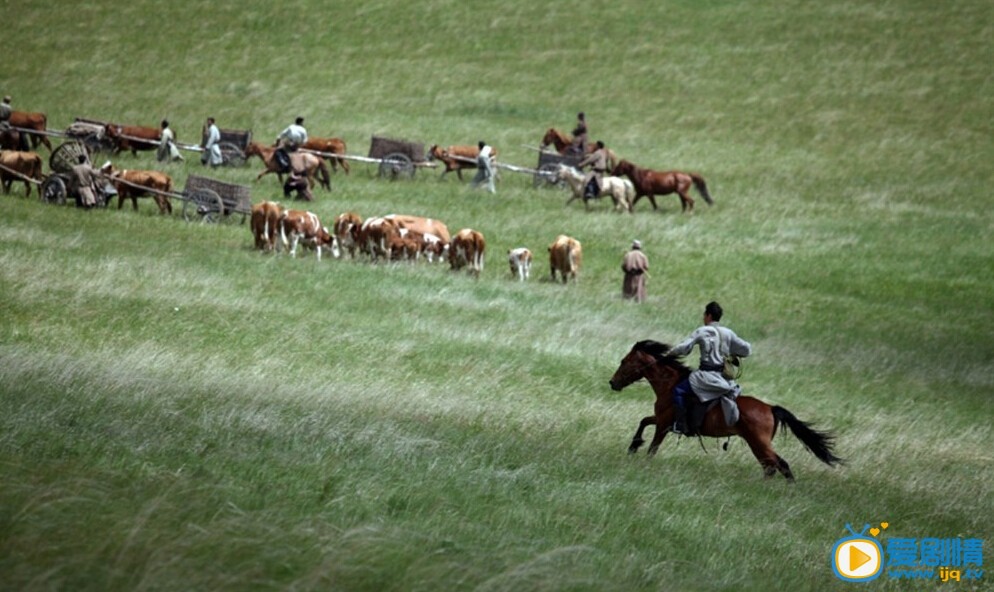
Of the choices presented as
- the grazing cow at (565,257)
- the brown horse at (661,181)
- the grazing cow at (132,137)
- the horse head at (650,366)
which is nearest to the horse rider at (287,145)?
the grazing cow at (132,137)

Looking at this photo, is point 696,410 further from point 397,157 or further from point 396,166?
point 397,157

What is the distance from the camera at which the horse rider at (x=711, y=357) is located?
15.2 meters

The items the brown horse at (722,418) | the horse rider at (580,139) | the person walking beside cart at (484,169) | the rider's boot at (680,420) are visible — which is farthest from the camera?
the horse rider at (580,139)

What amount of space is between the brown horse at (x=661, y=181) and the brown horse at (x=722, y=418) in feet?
87.7

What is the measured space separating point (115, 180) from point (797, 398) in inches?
694

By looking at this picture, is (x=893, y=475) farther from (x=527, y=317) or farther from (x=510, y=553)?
(x=527, y=317)

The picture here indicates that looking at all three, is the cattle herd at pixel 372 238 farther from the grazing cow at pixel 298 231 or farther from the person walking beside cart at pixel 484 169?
the person walking beside cart at pixel 484 169

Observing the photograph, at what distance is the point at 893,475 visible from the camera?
17328 mm

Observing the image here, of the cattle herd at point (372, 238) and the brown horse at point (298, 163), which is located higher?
the brown horse at point (298, 163)

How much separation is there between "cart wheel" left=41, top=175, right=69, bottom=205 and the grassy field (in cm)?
62

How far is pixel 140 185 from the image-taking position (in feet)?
115

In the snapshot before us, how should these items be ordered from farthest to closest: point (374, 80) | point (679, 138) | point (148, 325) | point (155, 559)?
point (374, 80) < point (679, 138) < point (148, 325) < point (155, 559)

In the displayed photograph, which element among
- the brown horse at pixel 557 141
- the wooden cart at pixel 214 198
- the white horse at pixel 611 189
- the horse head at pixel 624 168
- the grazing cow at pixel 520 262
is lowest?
the grazing cow at pixel 520 262

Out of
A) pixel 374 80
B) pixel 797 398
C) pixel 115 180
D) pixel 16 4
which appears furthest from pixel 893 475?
pixel 16 4
